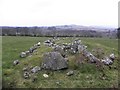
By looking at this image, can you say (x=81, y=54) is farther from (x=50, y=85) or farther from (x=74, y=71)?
(x=50, y=85)

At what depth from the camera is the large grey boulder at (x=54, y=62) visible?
45.8 meters

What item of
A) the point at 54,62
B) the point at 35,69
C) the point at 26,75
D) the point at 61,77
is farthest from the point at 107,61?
the point at 26,75

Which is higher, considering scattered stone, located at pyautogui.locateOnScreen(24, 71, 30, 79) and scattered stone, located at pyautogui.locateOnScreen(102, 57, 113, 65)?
scattered stone, located at pyautogui.locateOnScreen(102, 57, 113, 65)

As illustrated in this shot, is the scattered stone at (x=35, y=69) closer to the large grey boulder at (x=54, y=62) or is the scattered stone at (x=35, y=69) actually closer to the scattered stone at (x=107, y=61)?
the large grey boulder at (x=54, y=62)

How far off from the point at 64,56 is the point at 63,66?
4.60 metres

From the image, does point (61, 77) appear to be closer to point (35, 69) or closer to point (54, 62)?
point (54, 62)

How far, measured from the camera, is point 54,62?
46031mm

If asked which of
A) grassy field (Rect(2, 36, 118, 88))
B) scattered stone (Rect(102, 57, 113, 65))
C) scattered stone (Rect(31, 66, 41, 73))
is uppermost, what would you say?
scattered stone (Rect(102, 57, 113, 65))

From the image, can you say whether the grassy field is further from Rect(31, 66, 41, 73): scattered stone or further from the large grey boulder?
the large grey boulder

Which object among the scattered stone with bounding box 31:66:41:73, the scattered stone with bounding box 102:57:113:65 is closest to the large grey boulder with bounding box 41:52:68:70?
the scattered stone with bounding box 31:66:41:73

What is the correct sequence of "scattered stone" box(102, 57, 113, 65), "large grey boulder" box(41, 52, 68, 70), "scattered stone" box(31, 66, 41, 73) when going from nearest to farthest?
"scattered stone" box(31, 66, 41, 73), "large grey boulder" box(41, 52, 68, 70), "scattered stone" box(102, 57, 113, 65)

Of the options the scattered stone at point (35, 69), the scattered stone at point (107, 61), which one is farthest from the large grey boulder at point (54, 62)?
the scattered stone at point (107, 61)

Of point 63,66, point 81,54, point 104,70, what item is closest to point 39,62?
point 63,66

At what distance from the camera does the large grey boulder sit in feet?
150
